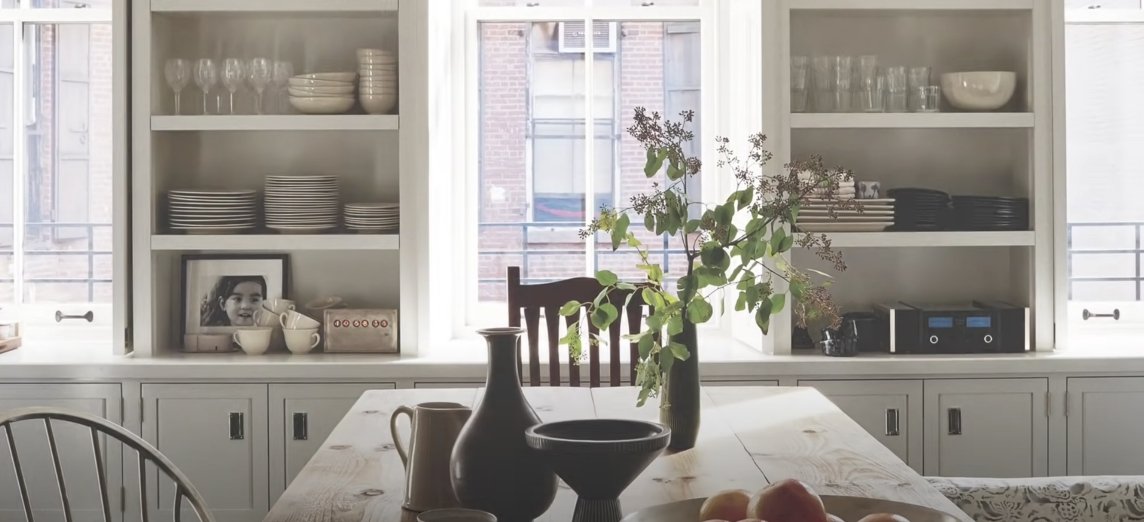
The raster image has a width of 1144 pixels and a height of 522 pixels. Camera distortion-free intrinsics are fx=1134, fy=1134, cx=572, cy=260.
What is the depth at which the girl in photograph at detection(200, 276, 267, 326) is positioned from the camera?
3531mm

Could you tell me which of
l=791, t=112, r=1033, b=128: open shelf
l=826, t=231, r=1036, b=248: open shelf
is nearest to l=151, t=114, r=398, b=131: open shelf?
l=791, t=112, r=1033, b=128: open shelf

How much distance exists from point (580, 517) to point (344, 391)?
199 centimetres

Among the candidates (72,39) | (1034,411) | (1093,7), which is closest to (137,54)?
(72,39)

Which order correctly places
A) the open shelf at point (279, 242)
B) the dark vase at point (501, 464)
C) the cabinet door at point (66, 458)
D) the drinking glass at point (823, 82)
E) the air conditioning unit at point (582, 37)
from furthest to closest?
the air conditioning unit at point (582, 37) → the drinking glass at point (823, 82) → the open shelf at point (279, 242) → the cabinet door at point (66, 458) → the dark vase at point (501, 464)

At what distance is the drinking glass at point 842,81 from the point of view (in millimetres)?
3418

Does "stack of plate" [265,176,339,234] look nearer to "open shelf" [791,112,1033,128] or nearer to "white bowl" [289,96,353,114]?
"white bowl" [289,96,353,114]

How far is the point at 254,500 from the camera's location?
322cm

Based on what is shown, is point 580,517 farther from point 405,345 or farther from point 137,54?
point 137,54

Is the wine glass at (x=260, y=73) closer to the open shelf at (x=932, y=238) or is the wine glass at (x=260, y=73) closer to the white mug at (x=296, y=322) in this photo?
the white mug at (x=296, y=322)

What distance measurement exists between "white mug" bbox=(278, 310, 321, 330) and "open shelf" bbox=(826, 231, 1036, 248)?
1.57 metres

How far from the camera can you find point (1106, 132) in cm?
381

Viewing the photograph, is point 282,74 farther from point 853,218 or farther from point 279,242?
point 853,218

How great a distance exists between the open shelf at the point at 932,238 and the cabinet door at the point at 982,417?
16.6 inches

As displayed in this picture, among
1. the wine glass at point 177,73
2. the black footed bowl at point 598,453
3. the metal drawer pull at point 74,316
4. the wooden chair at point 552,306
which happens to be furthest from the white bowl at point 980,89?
the metal drawer pull at point 74,316
